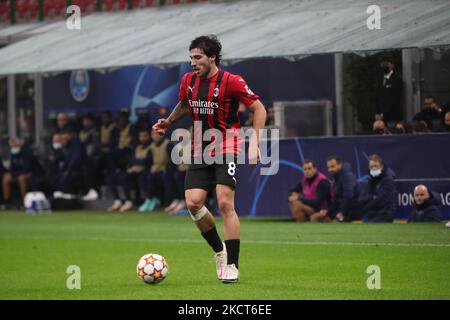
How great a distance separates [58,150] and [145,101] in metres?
2.39

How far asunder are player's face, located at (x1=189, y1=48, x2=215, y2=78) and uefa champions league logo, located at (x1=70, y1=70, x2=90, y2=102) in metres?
19.3

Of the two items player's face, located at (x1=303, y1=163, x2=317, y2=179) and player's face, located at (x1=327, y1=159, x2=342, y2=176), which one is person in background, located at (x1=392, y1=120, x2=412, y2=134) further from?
player's face, located at (x1=303, y1=163, x2=317, y2=179)

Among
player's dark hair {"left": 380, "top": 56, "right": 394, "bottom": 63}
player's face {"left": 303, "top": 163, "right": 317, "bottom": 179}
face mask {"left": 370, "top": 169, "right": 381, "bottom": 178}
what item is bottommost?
face mask {"left": 370, "top": 169, "right": 381, "bottom": 178}

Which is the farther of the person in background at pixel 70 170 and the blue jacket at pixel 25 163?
the blue jacket at pixel 25 163

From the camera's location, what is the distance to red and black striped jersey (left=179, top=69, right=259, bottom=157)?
36.4ft

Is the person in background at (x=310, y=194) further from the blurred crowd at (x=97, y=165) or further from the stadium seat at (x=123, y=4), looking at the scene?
the stadium seat at (x=123, y=4)

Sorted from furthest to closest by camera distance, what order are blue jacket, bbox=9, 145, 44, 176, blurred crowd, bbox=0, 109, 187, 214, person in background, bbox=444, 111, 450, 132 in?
blue jacket, bbox=9, 145, 44, 176 → blurred crowd, bbox=0, 109, 187, 214 → person in background, bbox=444, 111, 450, 132

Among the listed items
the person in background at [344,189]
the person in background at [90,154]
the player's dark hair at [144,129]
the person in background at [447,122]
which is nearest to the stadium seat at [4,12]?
the person in background at [90,154]

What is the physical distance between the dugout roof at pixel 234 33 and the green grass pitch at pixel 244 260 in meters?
3.32

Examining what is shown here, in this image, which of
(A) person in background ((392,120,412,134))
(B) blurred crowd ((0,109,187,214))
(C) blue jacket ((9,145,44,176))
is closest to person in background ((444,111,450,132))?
(A) person in background ((392,120,412,134))

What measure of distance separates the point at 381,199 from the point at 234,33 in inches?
243

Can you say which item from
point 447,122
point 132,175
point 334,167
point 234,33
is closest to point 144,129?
point 132,175

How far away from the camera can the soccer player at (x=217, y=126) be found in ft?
36.2

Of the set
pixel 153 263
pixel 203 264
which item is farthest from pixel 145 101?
pixel 153 263
